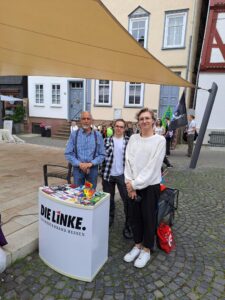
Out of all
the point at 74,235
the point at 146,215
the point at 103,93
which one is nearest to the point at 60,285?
the point at 74,235

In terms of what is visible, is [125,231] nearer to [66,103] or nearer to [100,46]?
[100,46]

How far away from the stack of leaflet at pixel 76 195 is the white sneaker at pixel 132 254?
895mm

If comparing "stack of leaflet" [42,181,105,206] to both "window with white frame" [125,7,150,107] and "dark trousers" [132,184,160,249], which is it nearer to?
"dark trousers" [132,184,160,249]

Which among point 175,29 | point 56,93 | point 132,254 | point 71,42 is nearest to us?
point 132,254

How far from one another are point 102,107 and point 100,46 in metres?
11.8

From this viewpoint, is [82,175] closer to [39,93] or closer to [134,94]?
[134,94]

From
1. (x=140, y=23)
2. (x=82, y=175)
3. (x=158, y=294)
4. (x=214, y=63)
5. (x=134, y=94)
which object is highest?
(x=140, y=23)

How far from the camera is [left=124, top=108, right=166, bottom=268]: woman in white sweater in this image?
9.00 ft

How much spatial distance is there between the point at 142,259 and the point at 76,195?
1.14 m

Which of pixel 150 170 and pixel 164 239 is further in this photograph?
pixel 164 239

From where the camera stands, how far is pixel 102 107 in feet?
52.1

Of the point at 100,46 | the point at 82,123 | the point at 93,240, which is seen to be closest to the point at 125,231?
the point at 93,240

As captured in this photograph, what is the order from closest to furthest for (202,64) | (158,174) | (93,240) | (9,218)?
1. (93,240)
2. (158,174)
3. (9,218)
4. (202,64)

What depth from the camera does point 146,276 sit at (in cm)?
277
